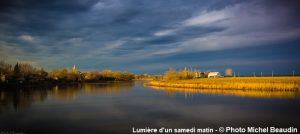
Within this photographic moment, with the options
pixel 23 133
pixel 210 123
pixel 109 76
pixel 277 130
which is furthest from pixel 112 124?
pixel 109 76

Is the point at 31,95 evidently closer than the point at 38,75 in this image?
Yes

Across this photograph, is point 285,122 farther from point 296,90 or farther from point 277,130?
point 296,90

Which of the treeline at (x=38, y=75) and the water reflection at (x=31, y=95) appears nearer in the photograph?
the water reflection at (x=31, y=95)

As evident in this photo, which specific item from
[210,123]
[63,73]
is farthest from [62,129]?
[63,73]

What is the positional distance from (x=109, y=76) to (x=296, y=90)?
76093 millimetres

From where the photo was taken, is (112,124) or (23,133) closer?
(23,133)

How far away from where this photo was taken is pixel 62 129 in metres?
10.1

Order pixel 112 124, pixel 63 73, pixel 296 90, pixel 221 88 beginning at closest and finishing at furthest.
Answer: pixel 112 124
pixel 296 90
pixel 221 88
pixel 63 73

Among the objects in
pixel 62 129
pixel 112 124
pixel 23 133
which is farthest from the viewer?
pixel 112 124

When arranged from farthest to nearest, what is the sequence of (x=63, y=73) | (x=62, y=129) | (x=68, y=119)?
(x=63, y=73), (x=68, y=119), (x=62, y=129)

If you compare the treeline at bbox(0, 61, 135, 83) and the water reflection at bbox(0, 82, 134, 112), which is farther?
the treeline at bbox(0, 61, 135, 83)

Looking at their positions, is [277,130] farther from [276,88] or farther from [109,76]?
[109,76]

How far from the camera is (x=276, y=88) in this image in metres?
28.1

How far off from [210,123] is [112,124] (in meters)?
4.23
